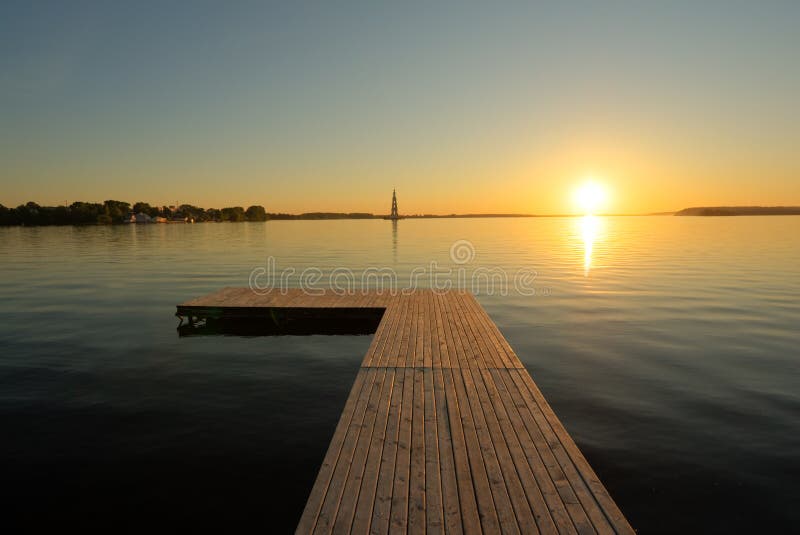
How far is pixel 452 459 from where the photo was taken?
574 centimetres

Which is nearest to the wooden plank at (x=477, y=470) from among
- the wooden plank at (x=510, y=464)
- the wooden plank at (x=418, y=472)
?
the wooden plank at (x=510, y=464)

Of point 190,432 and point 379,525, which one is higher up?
point 379,525

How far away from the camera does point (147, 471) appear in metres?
7.69

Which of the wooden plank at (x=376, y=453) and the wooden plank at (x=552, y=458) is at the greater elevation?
the wooden plank at (x=376, y=453)

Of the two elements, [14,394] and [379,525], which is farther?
[14,394]

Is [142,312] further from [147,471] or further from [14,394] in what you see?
[147,471]

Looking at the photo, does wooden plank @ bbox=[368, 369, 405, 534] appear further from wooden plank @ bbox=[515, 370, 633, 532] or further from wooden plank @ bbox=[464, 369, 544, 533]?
wooden plank @ bbox=[515, 370, 633, 532]

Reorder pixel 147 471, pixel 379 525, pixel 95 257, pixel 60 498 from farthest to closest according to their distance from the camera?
pixel 95 257
pixel 147 471
pixel 60 498
pixel 379 525

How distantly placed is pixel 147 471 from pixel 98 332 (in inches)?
458

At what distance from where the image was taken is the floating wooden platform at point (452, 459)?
179 inches

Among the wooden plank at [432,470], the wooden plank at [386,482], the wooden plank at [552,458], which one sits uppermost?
the wooden plank at [386,482]

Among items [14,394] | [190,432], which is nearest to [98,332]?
[14,394]

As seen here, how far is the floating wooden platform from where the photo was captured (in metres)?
4.55

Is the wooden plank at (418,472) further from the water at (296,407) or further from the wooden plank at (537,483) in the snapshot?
the water at (296,407)
